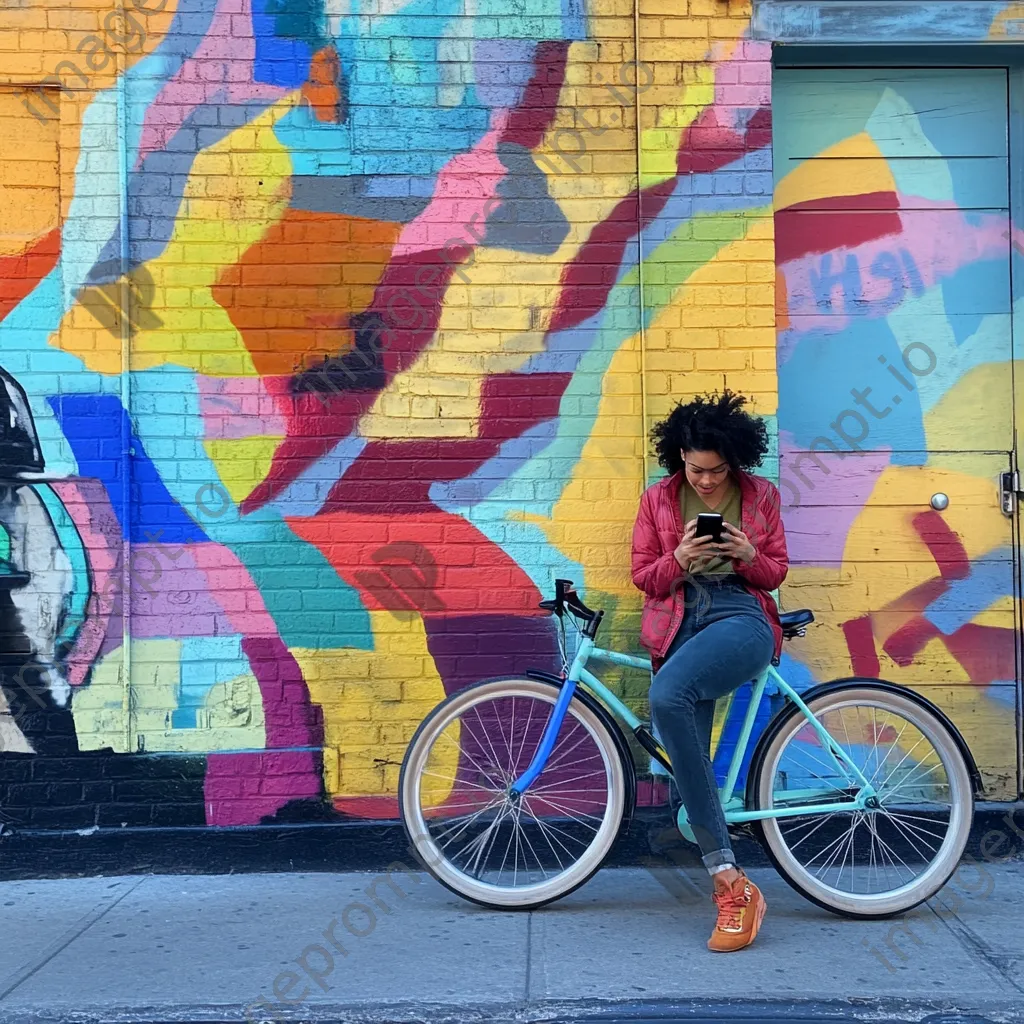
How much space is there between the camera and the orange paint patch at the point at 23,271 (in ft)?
15.2

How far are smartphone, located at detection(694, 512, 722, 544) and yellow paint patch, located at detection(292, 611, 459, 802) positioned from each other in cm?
146

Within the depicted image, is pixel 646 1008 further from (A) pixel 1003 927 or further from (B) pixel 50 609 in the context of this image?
(B) pixel 50 609

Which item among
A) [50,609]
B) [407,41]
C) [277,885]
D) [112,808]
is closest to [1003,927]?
[277,885]

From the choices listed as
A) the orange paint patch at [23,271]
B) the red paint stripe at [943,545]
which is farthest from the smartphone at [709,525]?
the orange paint patch at [23,271]

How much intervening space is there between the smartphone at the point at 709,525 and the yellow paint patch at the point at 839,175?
187cm

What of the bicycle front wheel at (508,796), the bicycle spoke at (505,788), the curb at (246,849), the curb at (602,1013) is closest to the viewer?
the curb at (602,1013)

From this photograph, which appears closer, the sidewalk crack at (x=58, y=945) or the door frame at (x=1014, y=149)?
the sidewalk crack at (x=58, y=945)

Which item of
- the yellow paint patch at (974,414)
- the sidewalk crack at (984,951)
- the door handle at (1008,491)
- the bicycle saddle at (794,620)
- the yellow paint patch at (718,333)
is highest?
the yellow paint patch at (718,333)

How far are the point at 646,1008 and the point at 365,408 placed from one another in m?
2.56

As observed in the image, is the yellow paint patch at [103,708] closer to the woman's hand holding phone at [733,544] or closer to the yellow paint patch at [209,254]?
the yellow paint patch at [209,254]

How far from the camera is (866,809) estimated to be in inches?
153

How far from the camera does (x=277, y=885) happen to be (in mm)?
4391

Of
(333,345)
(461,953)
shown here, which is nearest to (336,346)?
(333,345)

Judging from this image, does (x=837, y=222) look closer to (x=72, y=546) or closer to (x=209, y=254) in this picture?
(x=209, y=254)
